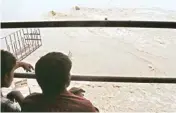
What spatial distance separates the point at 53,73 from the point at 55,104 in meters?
0.08

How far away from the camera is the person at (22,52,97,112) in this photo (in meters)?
0.73

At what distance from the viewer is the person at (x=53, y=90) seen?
2.39 ft

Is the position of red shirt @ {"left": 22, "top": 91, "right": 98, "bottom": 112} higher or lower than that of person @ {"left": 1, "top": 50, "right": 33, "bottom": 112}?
lower

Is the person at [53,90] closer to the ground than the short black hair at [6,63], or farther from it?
closer to the ground

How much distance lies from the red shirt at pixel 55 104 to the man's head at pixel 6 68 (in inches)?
2.7

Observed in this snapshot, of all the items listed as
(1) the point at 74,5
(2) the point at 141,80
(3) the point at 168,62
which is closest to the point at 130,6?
(1) the point at 74,5

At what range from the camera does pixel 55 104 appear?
727mm

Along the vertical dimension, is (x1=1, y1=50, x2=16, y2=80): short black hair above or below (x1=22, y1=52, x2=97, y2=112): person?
above

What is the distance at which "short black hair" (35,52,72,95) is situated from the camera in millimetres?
743

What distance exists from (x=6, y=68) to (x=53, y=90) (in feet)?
0.41

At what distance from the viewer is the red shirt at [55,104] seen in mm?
718

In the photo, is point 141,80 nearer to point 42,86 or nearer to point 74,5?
point 42,86

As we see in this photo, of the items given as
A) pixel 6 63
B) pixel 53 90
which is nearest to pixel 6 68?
pixel 6 63

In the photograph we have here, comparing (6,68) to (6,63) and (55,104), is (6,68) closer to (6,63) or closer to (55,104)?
(6,63)
